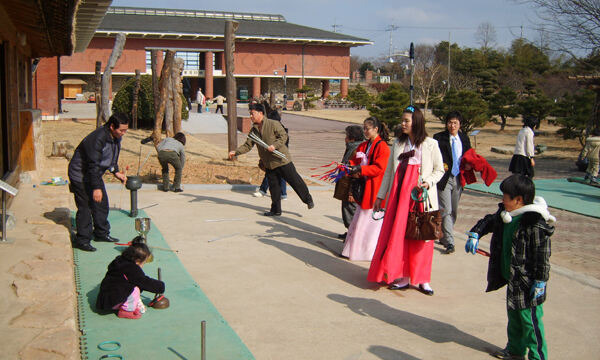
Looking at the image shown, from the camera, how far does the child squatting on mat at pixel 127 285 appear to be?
4.89 m

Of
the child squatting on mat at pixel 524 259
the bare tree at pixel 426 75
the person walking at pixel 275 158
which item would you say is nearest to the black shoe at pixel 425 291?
the child squatting on mat at pixel 524 259

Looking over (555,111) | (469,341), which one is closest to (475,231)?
(469,341)

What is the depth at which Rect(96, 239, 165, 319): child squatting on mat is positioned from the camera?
4887 mm

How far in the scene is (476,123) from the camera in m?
28.3

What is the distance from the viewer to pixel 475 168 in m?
7.54

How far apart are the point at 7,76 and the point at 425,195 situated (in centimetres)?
725

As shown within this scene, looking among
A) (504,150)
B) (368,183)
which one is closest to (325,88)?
(504,150)

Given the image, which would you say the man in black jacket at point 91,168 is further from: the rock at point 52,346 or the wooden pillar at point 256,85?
the wooden pillar at point 256,85

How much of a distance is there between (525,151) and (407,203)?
6018 mm

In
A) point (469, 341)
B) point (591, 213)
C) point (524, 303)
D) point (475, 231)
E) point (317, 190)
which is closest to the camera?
point (524, 303)

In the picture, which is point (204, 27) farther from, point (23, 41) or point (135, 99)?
point (23, 41)

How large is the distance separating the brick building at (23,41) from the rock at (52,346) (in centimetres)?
343

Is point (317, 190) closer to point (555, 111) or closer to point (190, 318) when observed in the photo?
point (190, 318)

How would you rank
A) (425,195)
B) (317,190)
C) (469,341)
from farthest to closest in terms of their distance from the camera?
(317,190) < (425,195) < (469,341)
